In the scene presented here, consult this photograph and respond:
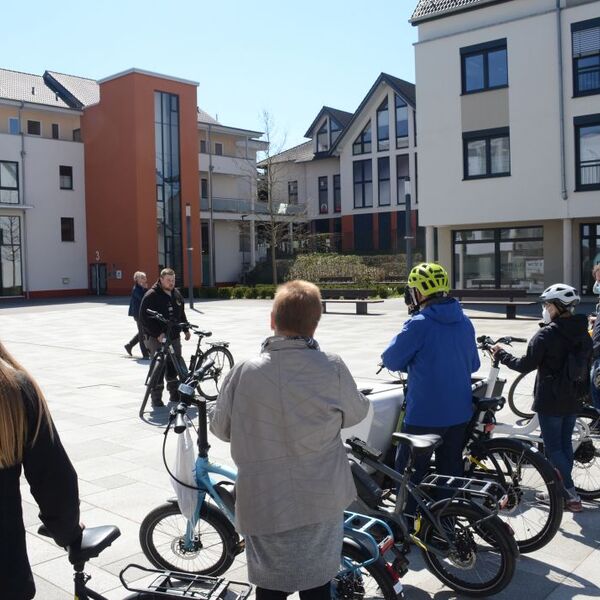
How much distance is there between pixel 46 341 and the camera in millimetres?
17438

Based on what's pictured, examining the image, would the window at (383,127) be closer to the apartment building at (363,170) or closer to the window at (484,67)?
the apartment building at (363,170)

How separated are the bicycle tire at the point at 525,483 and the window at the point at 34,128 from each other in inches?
1620

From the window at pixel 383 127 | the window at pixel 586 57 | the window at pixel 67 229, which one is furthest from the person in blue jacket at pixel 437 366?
the window at pixel 383 127

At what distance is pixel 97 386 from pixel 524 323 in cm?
1213

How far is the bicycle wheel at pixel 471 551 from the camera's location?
12.4ft

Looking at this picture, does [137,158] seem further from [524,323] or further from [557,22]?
[524,323]

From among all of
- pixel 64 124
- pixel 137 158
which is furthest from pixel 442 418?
pixel 64 124

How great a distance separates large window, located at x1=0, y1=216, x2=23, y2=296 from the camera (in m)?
38.3

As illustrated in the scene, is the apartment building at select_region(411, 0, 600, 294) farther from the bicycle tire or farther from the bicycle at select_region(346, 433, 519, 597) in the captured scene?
the bicycle at select_region(346, 433, 519, 597)

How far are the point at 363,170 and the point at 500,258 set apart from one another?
2213cm

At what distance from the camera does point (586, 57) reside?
23.6 metres

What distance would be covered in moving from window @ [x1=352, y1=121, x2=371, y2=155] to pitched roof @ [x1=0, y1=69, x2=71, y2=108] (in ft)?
59.8

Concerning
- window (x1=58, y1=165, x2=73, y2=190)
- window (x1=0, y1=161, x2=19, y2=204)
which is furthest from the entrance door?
window (x1=0, y1=161, x2=19, y2=204)

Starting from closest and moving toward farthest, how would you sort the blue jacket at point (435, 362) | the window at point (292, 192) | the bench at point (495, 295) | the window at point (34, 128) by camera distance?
the blue jacket at point (435, 362) < the bench at point (495, 295) < the window at point (34, 128) < the window at point (292, 192)
